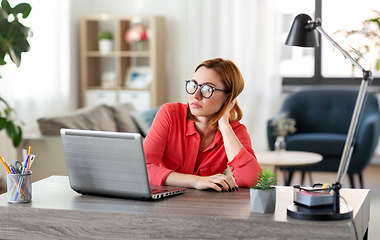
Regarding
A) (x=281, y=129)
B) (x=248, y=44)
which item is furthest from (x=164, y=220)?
(x=248, y=44)

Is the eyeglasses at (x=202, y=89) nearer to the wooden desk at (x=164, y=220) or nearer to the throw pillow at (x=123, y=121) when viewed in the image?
the wooden desk at (x=164, y=220)

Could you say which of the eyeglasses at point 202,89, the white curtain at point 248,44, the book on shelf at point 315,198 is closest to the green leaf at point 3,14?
the eyeglasses at point 202,89

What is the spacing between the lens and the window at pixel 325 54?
5.66 metres

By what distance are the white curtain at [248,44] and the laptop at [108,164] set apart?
430cm

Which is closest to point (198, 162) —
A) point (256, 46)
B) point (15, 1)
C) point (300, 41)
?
point (300, 41)

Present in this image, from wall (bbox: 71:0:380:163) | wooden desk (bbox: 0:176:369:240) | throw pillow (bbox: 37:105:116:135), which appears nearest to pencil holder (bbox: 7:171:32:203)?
wooden desk (bbox: 0:176:369:240)

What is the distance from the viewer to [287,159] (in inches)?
149

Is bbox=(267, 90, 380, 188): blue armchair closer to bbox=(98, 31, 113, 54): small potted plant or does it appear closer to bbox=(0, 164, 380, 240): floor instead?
bbox=(0, 164, 380, 240): floor

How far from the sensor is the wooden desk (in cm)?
125

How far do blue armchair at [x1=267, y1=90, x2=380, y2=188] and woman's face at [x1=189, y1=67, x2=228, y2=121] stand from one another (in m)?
2.64

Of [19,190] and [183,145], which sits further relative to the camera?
[183,145]

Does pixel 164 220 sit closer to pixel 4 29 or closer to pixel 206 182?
pixel 206 182

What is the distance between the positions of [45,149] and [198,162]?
1868mm

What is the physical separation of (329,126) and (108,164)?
3877 mm
